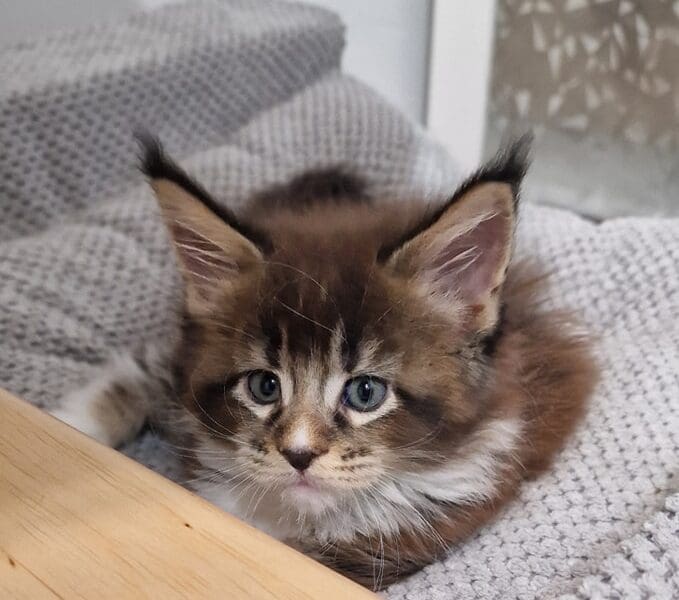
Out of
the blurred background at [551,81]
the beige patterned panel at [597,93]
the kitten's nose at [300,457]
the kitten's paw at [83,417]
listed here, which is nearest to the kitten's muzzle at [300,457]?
the kitten's nose at [300,457]

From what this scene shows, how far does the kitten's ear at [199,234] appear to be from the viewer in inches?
41.9

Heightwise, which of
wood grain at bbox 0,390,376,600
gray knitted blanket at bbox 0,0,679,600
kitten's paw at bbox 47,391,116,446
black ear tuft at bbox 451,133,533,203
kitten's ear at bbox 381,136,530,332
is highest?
black ear tuft at bbox 451,133,533,203

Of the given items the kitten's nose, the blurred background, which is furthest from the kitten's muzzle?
the blurred background

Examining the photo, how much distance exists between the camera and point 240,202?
1.79 m

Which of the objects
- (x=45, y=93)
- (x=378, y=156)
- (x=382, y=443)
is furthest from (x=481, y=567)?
(x=45, y=93)

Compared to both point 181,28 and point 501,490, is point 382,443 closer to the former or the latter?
point 501,490

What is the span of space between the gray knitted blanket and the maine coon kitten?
9 cm

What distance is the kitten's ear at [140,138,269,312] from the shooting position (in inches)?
41.9

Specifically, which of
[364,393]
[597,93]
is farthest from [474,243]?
[597,93]

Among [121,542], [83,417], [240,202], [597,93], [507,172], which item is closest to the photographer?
[121,542]

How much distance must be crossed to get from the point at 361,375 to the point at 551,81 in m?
1.95

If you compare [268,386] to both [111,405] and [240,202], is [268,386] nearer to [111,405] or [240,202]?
[111,405]

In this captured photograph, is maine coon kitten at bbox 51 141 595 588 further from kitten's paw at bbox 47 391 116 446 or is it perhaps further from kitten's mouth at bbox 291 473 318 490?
kitten's paw at bbox 47 391 116 446

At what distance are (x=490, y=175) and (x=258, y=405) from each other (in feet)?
1.38
